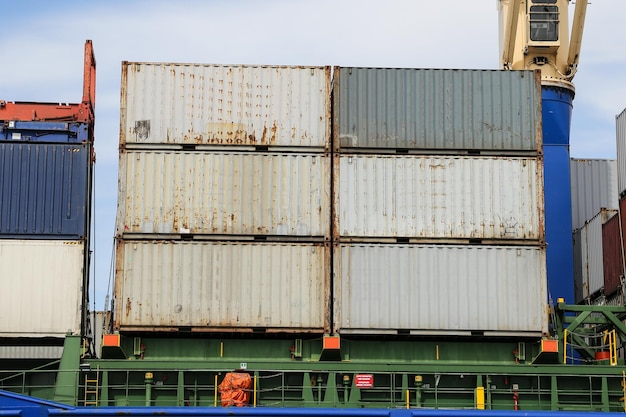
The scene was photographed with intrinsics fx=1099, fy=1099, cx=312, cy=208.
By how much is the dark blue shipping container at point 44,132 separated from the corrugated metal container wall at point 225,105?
5.63ft

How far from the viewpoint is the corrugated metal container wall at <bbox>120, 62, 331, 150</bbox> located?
2712 cm

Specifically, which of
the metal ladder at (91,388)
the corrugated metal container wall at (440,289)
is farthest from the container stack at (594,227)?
the metal ladder at (91,388)

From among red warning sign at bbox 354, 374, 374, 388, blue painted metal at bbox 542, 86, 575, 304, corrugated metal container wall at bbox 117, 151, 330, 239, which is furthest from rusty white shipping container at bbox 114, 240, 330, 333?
blue painted metal at bbox 542, 86, 575, 304

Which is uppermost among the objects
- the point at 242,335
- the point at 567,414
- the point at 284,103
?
the point at 284,103

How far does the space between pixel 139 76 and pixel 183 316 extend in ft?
20.2

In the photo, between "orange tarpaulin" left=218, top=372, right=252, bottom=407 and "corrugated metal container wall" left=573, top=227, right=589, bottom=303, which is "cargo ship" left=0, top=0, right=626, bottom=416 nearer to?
"orange tarpaulin" left=218, top=372, right=252, bottom=407

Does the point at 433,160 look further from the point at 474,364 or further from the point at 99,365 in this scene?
the point at 99,365

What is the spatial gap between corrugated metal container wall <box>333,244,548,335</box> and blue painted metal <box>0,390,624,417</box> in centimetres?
294

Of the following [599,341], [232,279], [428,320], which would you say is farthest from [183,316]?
[599,341]

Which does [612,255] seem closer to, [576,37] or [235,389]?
[576,37]

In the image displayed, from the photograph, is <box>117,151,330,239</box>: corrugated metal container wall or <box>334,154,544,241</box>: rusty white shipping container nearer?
<box>117,151,330,239</box>: corrugated metal container wall

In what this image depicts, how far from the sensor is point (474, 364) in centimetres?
2580

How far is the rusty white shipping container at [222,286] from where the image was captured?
26.0 metres

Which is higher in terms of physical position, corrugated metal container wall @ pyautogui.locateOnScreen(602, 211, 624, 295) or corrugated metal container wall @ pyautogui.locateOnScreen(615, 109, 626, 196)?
corrugated metal container wall @ pyautogui.locateOnScreen(615, 109, 626, 196)
